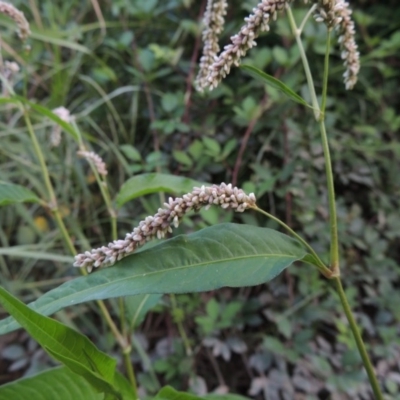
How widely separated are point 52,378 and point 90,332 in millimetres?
734

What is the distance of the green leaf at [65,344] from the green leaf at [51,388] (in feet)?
0.35

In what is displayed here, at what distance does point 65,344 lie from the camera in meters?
0.53

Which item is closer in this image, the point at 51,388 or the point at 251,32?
the point at 251,32

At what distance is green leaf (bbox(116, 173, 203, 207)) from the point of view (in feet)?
2.32

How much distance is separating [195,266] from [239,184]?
86 centimetres

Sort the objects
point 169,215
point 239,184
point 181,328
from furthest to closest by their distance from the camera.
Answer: point 239,184, point 181,328, point 169,215

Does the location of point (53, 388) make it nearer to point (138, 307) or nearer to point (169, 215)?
point (138, 307)

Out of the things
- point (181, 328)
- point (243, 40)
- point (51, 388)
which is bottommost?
point (181, 328)

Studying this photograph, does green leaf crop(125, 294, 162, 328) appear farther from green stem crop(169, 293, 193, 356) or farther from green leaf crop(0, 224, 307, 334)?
green stem crop(169, 293, 193, 356)

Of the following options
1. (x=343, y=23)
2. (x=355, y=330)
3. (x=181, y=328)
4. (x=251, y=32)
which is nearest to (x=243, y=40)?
(x=251, y=32)

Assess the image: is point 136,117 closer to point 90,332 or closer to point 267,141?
point 267,141

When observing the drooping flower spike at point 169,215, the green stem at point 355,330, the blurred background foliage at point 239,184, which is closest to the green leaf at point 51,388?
the drooping flower spike at point 169,215

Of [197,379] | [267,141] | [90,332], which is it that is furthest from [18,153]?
[197,379]

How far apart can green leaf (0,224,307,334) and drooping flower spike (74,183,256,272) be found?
0.06ft
